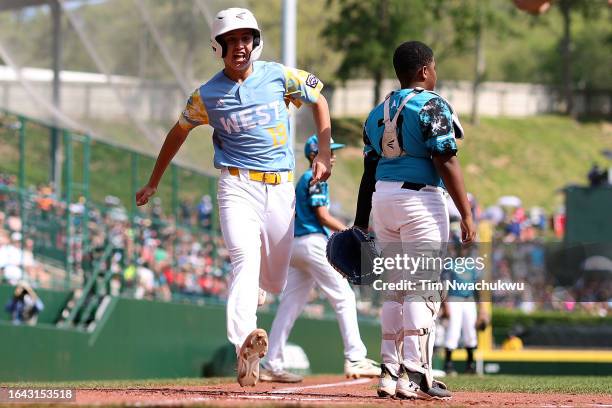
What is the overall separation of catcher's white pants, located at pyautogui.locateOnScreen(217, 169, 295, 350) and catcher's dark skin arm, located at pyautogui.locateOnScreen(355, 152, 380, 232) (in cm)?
54

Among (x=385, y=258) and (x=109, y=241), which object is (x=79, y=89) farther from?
(x=385, y=258)

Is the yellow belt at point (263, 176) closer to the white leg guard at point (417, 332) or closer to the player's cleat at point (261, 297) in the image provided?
the player's cleat at point (261, 297)

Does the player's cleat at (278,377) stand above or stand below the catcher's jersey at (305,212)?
below

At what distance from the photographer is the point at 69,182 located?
767 inches

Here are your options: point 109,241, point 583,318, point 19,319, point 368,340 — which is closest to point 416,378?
point 19,319

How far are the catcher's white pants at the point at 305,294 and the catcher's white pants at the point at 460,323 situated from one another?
399 centimetres

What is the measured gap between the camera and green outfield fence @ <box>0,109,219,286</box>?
57.2 ft

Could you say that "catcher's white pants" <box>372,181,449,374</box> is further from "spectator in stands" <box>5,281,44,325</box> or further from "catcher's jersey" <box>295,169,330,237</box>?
"spectator in stands" <box>5,281,44,325</box>

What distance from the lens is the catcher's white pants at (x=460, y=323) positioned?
15992 millimetres

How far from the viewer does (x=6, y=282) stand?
632 inches

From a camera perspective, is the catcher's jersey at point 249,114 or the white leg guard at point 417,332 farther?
the catcher's jersey at point 249,114

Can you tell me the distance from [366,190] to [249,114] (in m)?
0.93

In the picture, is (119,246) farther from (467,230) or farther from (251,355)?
(467,230)

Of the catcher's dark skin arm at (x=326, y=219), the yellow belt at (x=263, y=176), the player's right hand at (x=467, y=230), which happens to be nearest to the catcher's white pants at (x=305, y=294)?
the catcher's dark skin arm at (x=326, y=219)
